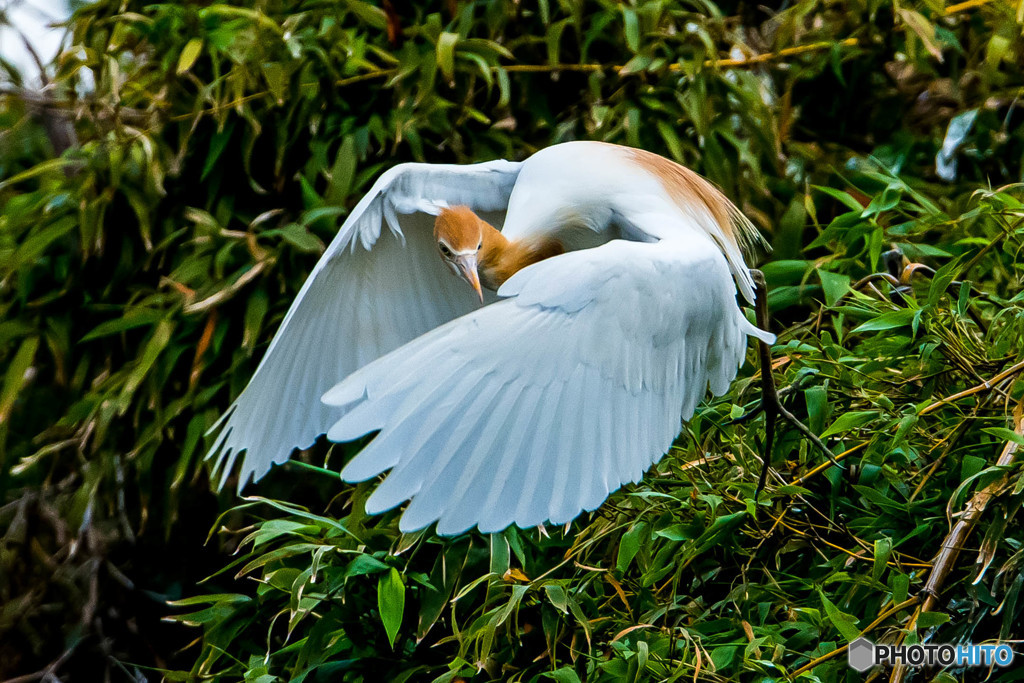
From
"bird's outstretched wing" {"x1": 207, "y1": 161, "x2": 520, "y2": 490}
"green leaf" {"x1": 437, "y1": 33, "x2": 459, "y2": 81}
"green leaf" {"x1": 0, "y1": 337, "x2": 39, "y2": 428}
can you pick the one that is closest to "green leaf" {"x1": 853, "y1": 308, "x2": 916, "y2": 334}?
"bird's outstretched wing" {"x1": 207, "y1": 161, "x2": 520, "y2": 490}

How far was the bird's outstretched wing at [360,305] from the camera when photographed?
117cm

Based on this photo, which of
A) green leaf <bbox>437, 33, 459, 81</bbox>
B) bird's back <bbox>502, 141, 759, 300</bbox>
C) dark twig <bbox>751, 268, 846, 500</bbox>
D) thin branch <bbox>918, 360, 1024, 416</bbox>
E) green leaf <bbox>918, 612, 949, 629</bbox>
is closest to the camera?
green leaf <bbox>918, 612, 949, 629</bbox>

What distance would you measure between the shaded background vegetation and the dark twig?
30 mm

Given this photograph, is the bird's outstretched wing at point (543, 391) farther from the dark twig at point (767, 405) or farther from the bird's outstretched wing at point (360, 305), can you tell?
the bird's outstretched wing at point (360, 305)

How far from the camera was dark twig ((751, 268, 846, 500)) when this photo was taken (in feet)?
3.31

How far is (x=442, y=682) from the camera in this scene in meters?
0.93

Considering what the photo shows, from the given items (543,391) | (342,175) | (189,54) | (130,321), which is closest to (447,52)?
(342,175)

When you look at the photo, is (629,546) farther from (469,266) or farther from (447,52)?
(447,52)

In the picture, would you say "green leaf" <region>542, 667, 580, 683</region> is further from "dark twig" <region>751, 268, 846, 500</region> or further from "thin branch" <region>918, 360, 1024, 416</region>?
"thin branch" <region>918, 360, 1024, 416</region>

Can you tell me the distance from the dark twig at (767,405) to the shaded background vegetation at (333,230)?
0.03 meters

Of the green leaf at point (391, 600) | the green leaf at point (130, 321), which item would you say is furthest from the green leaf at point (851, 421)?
the green leaf at point (130, 321)

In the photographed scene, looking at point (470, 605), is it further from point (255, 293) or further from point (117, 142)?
point (117, 142)

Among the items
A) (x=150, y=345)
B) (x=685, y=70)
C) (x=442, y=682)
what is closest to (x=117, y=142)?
(x=150, y=345)

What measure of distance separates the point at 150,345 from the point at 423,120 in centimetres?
54
